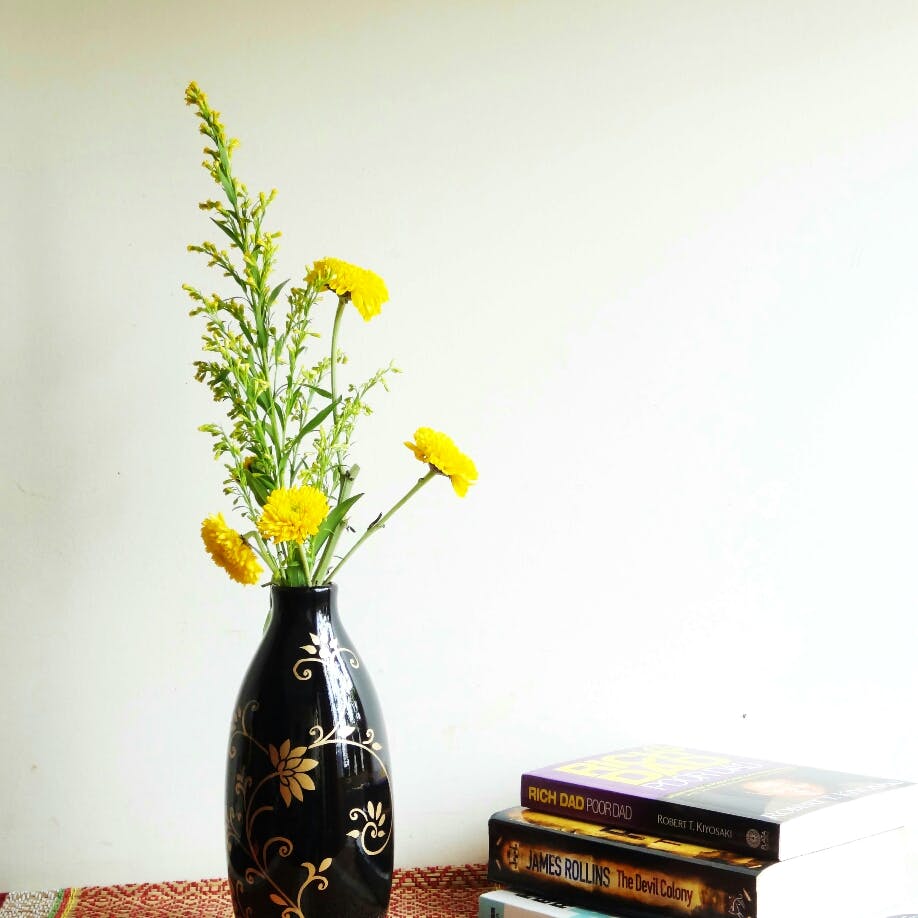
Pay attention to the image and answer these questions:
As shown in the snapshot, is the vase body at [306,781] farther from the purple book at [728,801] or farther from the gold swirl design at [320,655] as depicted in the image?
the purple book at [728,801]

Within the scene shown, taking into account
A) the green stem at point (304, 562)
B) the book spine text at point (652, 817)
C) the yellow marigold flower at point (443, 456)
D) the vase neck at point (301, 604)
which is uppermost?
the yellow marigold flower at point (443, 456)

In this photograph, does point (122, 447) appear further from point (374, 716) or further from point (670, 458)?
point (670, 458)

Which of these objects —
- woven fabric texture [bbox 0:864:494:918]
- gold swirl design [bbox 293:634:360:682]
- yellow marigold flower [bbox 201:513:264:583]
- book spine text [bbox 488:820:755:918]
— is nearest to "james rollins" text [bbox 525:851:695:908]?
book spine text [bbox 488:820:755:918]

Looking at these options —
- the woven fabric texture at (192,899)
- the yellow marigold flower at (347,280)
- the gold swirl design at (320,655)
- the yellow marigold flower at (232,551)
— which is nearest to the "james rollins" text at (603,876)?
the woven fabric texture at (192,899)

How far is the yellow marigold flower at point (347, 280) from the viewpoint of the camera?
2.64 feet

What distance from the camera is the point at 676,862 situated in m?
0.76

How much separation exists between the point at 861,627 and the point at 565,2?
70 centimetres

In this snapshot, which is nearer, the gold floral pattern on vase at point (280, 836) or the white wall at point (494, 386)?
the gold floral pattern on vase at point (280, 836)

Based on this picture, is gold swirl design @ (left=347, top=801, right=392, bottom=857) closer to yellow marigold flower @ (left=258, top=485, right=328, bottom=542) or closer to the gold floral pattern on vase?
the gold floral pattern on vase

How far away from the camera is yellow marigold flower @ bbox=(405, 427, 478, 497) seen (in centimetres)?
80

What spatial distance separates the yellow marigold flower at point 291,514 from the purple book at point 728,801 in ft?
1.01

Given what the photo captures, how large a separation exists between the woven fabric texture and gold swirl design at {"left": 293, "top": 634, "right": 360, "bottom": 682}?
266mm

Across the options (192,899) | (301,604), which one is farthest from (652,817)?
(192,899)

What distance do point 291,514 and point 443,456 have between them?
0.42 feet
